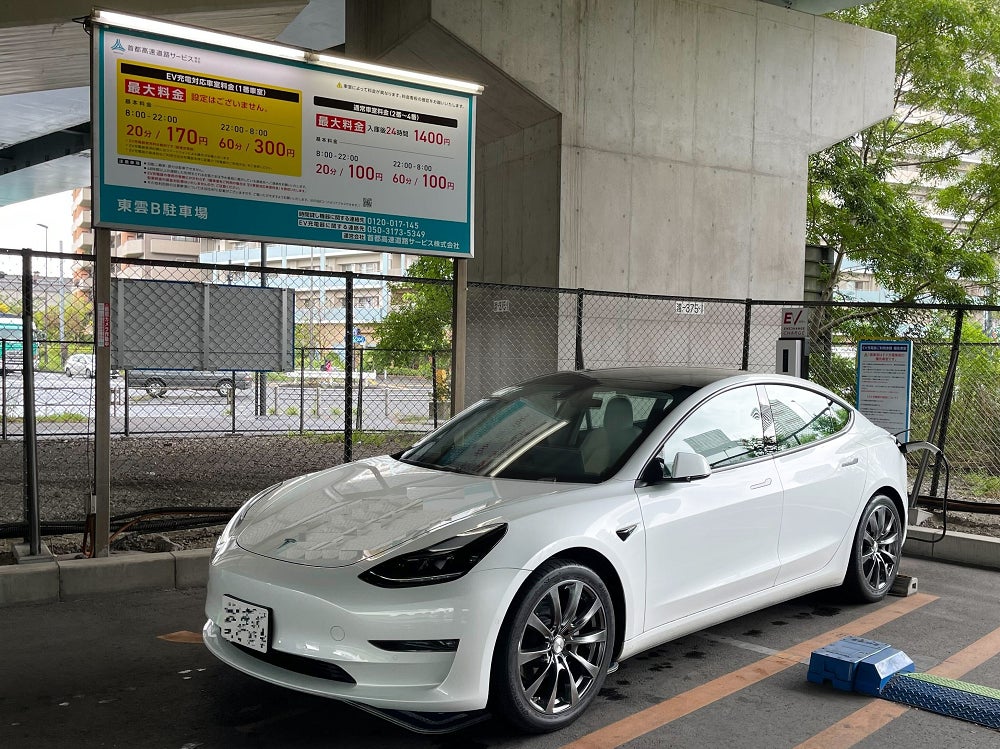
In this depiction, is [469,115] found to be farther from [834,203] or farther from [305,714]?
[834,203]

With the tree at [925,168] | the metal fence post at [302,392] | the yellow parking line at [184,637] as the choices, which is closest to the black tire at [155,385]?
the metal fence post at [302,392]

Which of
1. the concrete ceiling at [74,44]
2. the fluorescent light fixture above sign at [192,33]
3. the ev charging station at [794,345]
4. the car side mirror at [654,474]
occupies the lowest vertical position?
the car side mirror at [654,474]

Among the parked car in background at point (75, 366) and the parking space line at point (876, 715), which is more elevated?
the parked car in background at point (75, 366)

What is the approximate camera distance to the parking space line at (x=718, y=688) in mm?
3660

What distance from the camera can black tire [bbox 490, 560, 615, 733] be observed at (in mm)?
3471

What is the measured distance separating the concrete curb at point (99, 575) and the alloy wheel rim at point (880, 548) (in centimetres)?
437

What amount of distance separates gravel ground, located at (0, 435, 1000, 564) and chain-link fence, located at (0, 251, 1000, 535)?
0.04m

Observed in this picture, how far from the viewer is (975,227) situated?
18359mm

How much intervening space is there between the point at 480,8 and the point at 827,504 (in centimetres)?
747

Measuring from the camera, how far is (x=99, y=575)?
5699 mm

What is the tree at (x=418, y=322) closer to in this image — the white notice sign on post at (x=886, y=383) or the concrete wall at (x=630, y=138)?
the concrete wall at (x=630, y=138)

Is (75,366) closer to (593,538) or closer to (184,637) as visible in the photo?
(184,637)

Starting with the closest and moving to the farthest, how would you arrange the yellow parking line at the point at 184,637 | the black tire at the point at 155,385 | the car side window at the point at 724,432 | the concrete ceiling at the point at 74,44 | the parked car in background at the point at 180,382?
the car side window at the point at 724,432 → the yellow parking line at the point at 184,637 → the concrete ceiling at the point at 74,44 → the black tire at the point at 155,385 → the parked car in background at the point at 180,382

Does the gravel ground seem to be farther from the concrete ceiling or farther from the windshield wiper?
the concrete ceiling
